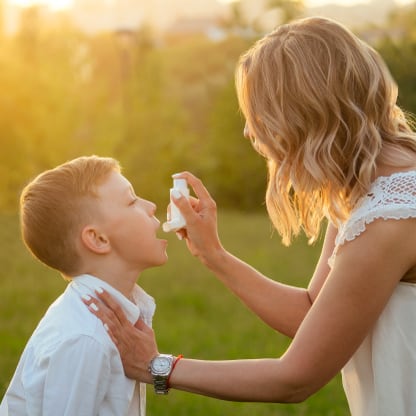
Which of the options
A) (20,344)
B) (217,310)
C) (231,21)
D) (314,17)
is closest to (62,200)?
(314,17)

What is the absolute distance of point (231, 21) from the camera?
2862 cm

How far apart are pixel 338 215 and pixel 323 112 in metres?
0.37

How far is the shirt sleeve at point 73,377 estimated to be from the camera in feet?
8.84

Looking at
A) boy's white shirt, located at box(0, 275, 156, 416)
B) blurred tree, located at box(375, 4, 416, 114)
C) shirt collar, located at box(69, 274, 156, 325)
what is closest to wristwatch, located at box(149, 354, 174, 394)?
boy's white shirt, located at box(0, 275, 156, 416)

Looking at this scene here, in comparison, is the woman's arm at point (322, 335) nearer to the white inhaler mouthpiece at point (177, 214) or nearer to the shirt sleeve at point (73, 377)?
the shirt sleeve at point (73, 377)

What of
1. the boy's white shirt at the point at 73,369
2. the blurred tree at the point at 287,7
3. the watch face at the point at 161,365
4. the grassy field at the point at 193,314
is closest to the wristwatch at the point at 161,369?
the watch face at the point at 161,365

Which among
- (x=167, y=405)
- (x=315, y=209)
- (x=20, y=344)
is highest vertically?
(x=315, y=209)

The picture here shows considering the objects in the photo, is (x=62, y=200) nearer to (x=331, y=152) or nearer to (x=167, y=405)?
(x=331, y=152)

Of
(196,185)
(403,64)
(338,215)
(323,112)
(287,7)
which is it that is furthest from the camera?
(287,7)

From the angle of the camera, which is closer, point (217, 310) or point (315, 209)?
point (315, 209)

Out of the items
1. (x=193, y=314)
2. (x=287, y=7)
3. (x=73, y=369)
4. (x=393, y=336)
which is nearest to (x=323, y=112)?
(x=393, y=336)

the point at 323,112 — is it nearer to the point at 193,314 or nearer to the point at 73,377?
the point at 73,377

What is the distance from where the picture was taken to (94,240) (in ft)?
9.66

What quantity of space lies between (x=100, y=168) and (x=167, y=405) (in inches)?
105
